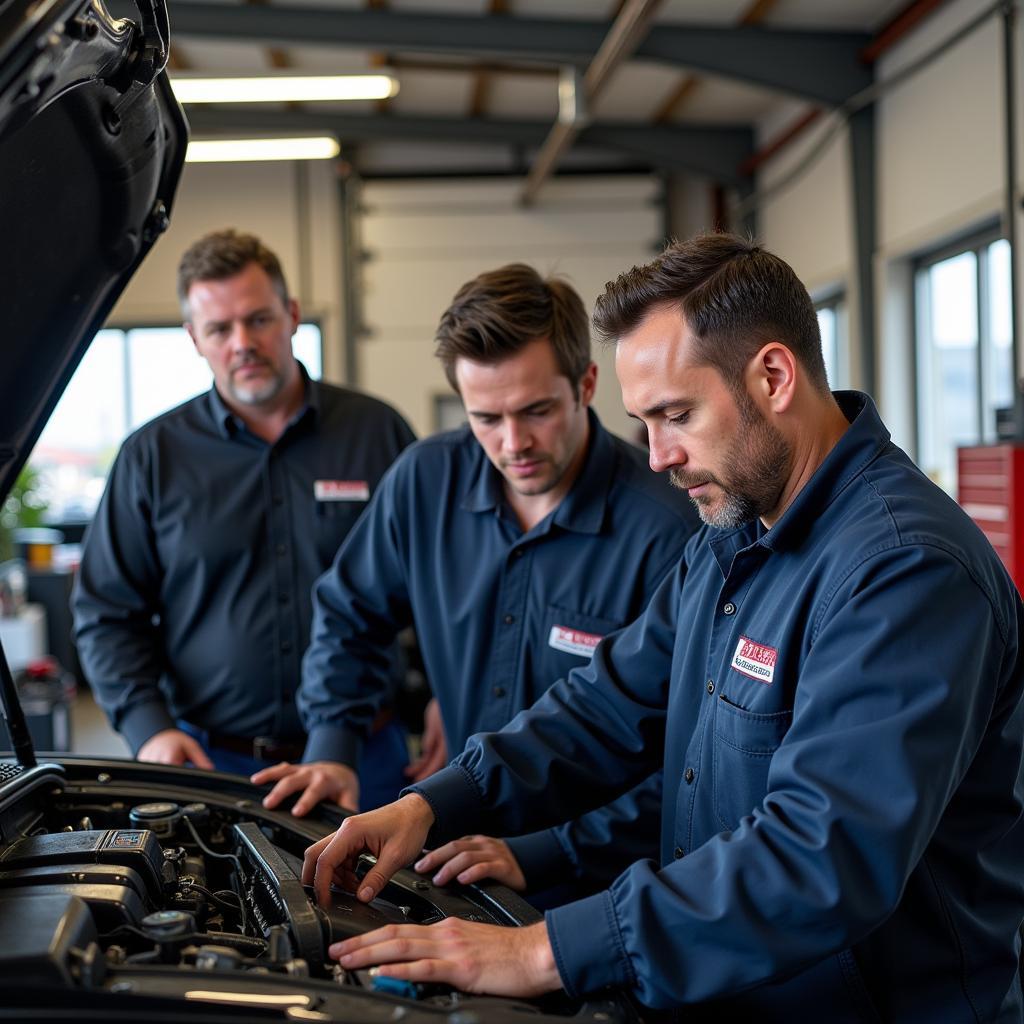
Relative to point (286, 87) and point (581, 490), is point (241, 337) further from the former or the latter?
point (286, 87)

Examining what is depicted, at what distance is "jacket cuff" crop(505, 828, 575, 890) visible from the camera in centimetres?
168

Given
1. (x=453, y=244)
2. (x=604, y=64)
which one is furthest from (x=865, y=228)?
(x=453, y=244)

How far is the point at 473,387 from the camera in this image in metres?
1.91

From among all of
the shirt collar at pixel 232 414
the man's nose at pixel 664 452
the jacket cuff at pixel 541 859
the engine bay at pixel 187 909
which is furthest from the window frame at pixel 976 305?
the engine bay at pixel 187 909

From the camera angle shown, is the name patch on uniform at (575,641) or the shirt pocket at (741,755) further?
the name patch on uniform at (575,641)

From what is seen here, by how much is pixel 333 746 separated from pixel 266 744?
17.9 inches

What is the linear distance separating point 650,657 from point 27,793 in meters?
0.83

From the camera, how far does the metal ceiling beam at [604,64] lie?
4875 mm

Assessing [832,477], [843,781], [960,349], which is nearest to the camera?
[843,781]

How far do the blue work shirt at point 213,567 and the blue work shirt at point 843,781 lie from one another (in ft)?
4.15

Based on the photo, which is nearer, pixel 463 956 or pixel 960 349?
pixel 463 956

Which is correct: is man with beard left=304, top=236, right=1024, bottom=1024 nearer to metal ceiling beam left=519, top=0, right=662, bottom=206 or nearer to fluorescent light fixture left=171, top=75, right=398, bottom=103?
metal ceiling beam left=519, top=0, right=662, bottom=206

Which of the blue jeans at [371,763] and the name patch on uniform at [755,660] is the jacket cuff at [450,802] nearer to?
the name patch on uniform at [755,660]

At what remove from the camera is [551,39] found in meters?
6.12
